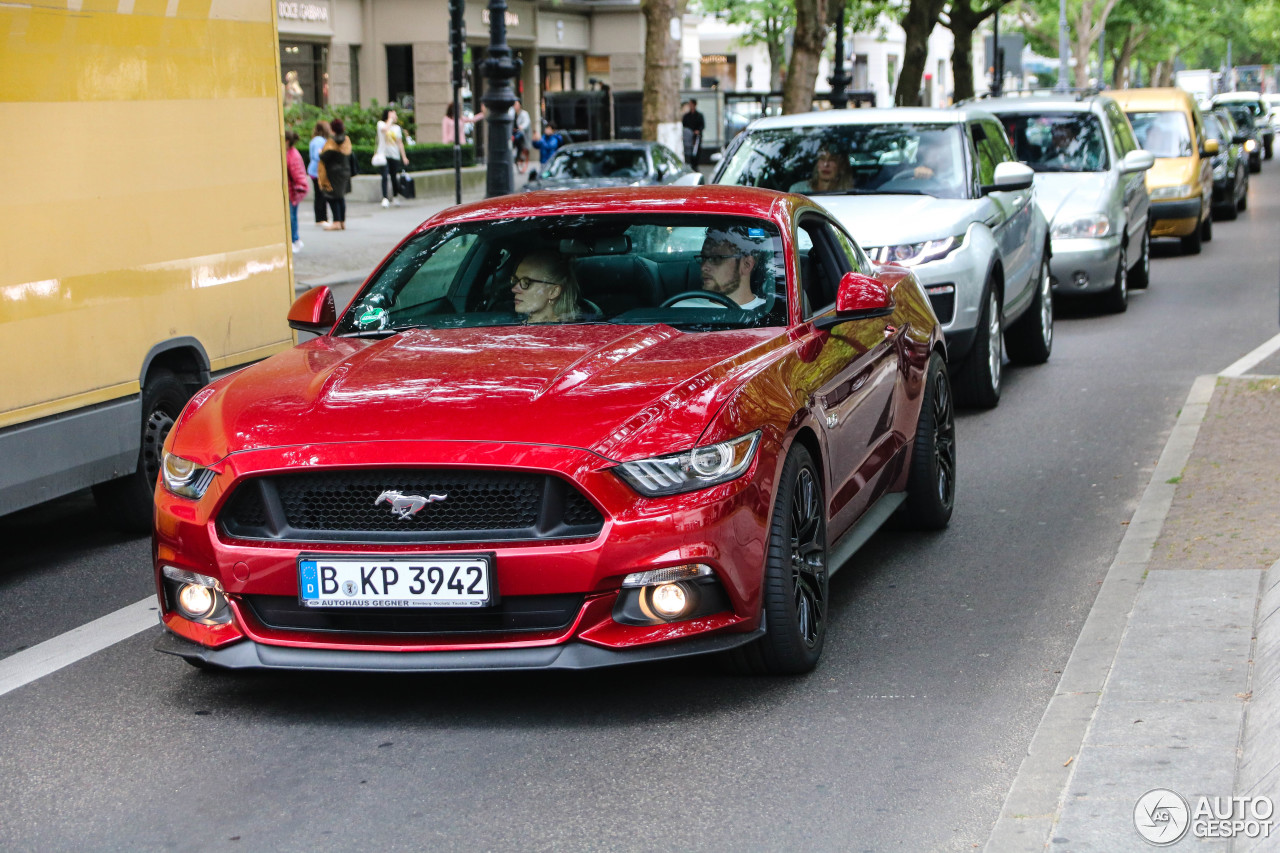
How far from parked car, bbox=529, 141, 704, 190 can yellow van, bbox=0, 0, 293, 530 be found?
48.2ft

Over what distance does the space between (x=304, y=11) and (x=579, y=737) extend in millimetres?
39521

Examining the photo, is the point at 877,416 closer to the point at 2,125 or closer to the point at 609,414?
the point at 609,414

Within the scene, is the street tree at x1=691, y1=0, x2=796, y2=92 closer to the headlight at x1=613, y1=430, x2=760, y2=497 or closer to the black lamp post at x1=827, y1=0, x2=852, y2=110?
the black lamp post at x1=827, y1=0, x2=852, y2=110

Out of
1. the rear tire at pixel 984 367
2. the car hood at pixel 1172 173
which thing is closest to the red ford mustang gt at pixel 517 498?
the rear tire at pixel 984 367

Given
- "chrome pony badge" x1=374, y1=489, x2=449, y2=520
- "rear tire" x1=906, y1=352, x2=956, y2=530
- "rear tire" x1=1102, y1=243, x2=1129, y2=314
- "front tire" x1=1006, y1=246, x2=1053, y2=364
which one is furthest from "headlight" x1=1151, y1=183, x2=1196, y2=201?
"chrome pony badge" x1=374, y1=489, x2=449, y2=520

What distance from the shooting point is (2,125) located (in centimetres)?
661

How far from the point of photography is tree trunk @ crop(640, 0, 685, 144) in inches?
1027

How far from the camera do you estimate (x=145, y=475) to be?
7.84 metres

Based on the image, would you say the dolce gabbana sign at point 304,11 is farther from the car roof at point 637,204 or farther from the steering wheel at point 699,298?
the steering wheel at point 699,298

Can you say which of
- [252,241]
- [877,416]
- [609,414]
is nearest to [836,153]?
[252,241]

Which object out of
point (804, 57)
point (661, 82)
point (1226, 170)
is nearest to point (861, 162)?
point (661, 82)

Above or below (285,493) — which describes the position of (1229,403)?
below

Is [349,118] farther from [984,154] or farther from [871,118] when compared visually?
[871,118]

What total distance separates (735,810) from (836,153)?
25.5 feet
